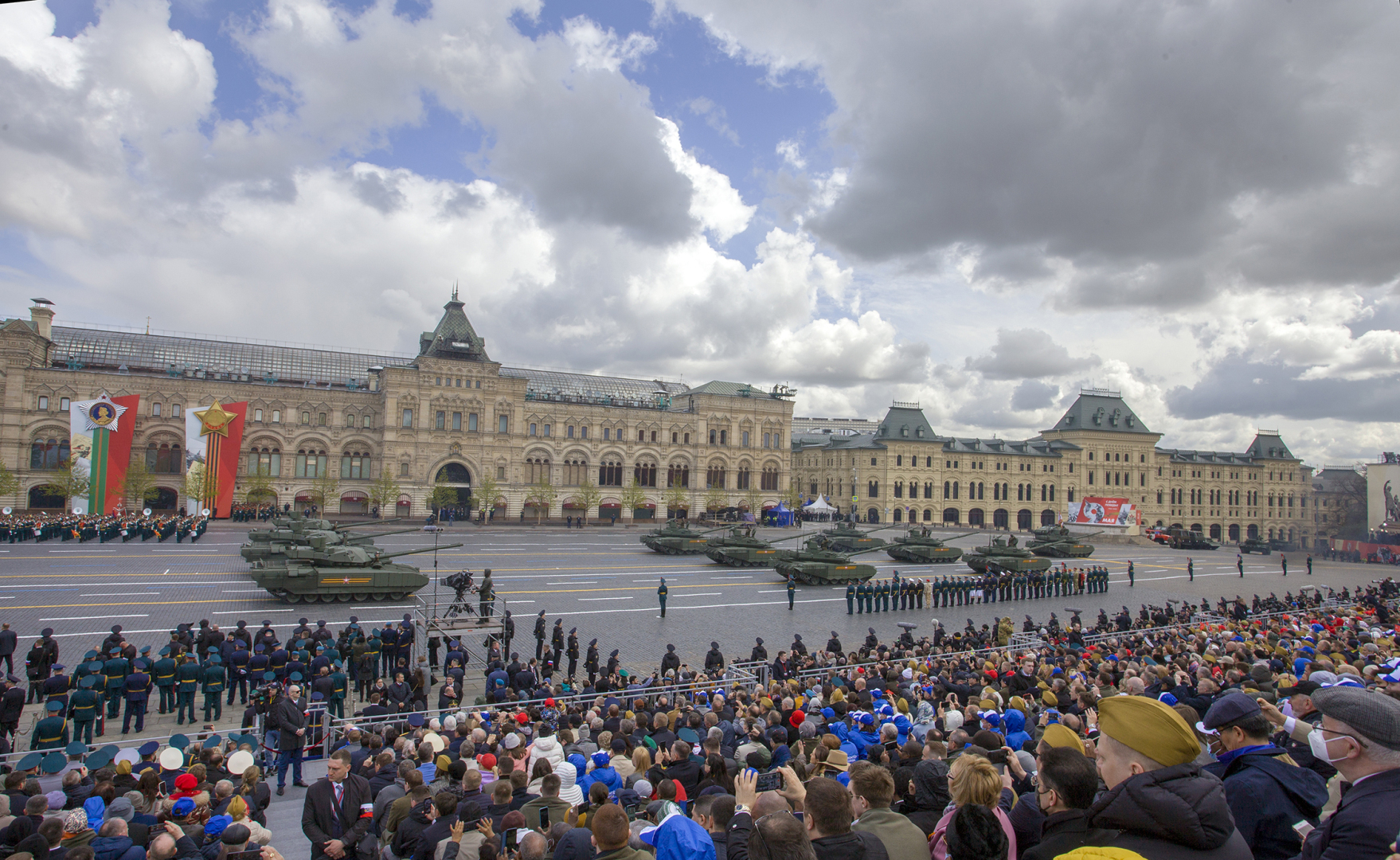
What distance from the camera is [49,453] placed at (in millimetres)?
54594

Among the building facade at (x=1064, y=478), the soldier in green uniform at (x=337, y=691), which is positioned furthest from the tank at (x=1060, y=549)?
the soldier in green uniform at (x=337, y=691)

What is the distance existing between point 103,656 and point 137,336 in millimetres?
61920

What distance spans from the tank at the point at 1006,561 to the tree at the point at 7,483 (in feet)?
203

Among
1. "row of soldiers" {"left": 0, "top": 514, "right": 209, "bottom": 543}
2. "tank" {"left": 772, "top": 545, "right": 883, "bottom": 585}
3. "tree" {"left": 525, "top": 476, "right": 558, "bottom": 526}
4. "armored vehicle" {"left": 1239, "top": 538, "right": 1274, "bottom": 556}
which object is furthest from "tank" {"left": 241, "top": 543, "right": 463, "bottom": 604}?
"armored vehicle" {"left": 1239, "top": 538, "right": 1274, "bottom": 556}

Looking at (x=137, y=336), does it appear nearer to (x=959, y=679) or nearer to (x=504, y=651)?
(x=504, y=651)

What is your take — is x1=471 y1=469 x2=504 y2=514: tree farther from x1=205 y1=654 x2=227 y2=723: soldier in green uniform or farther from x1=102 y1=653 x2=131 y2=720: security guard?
x1=102 y1=653 x2=131 y2=720: security guard

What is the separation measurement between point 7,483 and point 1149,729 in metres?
66.4

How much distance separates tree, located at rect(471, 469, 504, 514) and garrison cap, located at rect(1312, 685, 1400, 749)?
63436 millimetres

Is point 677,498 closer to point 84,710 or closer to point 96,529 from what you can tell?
point 96,529

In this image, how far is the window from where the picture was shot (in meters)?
54.1

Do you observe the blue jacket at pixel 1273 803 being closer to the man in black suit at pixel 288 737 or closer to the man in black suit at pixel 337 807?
the man in black suit at pixel 337 807

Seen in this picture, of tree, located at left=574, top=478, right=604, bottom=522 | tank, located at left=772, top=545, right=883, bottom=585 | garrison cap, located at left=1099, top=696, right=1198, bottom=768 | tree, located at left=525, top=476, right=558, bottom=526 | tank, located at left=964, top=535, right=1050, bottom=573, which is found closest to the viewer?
garrison cap, located at left=1099, top=696, right=1198, bottom=768

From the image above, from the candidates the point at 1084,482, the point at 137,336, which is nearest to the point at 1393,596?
the point at 1084,482

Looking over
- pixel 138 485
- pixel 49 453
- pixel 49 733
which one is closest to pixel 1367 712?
pixel 49 733
